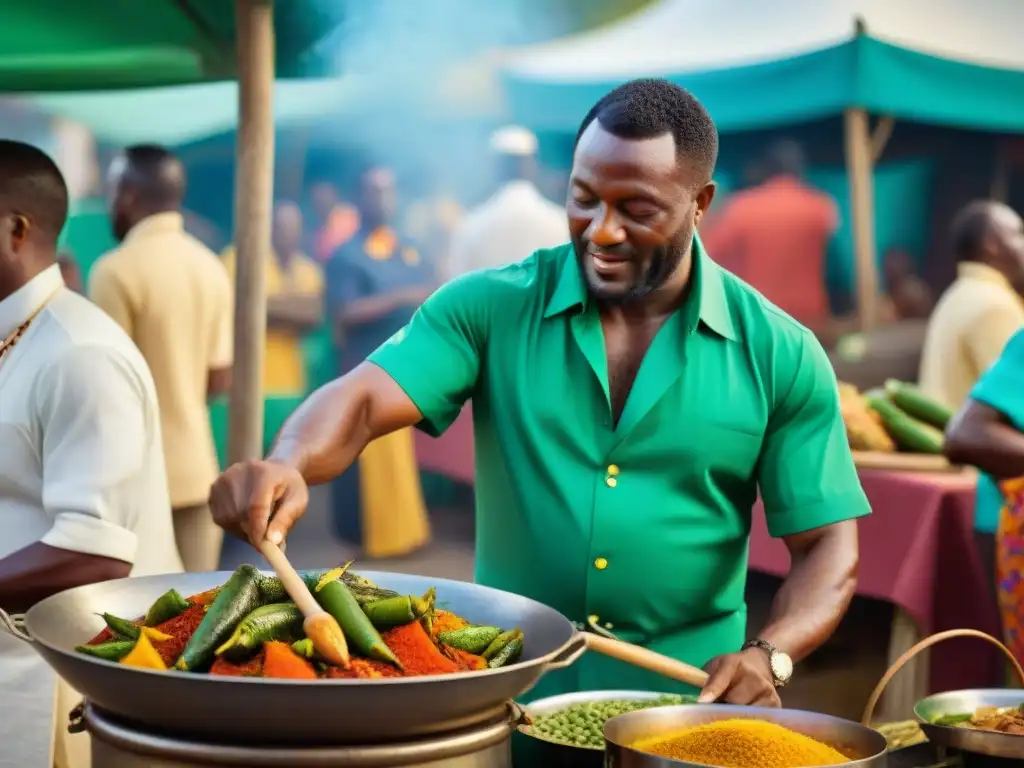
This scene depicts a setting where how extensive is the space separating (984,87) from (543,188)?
2514 millimetres

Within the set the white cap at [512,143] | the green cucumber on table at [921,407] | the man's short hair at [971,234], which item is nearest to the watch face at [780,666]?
the green cucumber on table at [921,407]

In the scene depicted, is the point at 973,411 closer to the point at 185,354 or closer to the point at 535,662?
the point at 535,662

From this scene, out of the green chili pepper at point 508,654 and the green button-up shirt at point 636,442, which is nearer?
the green chili pepper at point 508,654

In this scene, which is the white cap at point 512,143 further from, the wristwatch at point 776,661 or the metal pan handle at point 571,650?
the metal pan handle at point 571,650

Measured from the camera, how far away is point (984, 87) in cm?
762

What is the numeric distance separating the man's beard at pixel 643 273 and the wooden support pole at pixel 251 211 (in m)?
1.96

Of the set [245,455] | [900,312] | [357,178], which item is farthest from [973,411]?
[900,312]

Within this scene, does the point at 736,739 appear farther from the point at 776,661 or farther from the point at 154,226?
the point at 154,226

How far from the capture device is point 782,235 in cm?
764

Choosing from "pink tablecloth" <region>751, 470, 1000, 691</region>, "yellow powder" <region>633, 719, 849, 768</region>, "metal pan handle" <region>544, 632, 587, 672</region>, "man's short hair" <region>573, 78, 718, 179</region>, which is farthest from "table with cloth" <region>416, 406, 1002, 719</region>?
"metal pan handle" <region>544, 632, 587, 672</region>

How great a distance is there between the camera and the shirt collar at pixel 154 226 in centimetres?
441

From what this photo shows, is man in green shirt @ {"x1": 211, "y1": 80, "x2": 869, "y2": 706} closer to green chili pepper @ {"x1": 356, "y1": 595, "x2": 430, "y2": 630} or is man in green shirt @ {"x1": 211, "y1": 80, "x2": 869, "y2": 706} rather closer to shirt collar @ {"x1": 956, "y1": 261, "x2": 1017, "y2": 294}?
green chili pepper @ {"x1": 356, "y1": 595, "x2": 430, "y2": 630}

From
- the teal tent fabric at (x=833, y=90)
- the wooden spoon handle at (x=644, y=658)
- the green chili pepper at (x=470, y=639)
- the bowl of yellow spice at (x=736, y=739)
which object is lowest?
the bowl of yellow spice at (x=736, y=739)

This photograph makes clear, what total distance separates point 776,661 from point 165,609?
761 millimetres
